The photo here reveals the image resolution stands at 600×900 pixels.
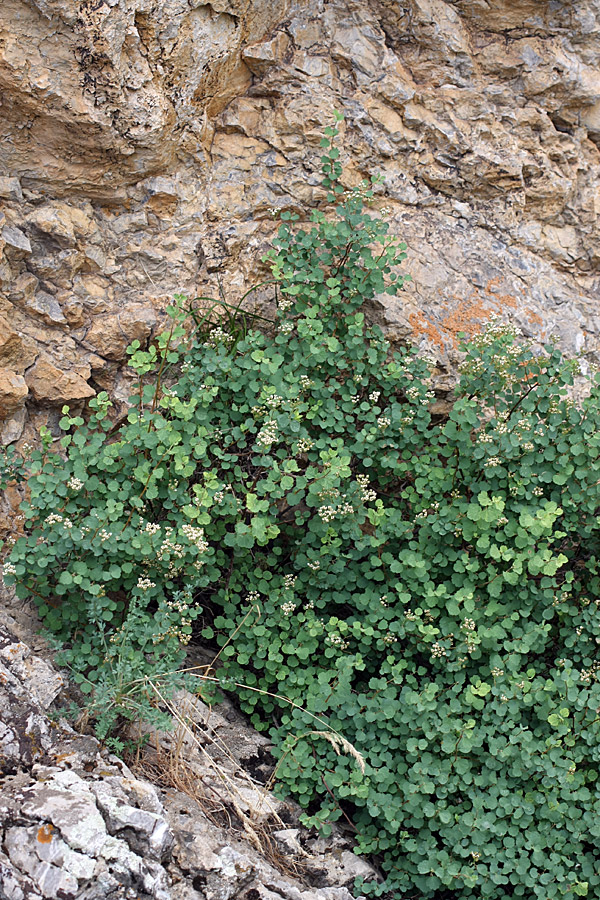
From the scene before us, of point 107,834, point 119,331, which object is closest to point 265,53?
point 119,331

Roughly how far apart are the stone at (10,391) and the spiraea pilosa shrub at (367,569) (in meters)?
0.31

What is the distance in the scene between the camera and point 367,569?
3.19 metres

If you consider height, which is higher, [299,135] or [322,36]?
[322,36]

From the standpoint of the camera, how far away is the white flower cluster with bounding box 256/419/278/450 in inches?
115

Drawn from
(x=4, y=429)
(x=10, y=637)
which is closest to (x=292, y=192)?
(x=4, y=429)

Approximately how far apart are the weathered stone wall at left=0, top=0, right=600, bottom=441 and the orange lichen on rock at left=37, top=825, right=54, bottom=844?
5.26 ft

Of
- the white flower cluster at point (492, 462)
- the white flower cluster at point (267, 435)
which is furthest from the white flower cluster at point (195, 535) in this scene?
the white flower cluster at point (492, 462)

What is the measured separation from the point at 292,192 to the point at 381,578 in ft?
6.42

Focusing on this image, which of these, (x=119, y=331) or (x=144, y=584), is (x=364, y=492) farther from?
(x=119, y=331)

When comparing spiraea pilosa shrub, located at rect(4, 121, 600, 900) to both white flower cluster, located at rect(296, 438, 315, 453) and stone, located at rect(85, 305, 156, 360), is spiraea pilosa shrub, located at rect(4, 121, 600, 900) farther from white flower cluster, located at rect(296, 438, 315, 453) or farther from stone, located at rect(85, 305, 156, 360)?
stone, located at rect(85, 305, 156, 360)

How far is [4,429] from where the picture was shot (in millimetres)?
3090

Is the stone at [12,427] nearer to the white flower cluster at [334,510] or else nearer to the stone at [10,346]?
the stone at [10,346]

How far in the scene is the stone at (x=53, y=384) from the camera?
317 cm

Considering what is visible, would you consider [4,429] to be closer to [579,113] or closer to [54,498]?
[54,498]
